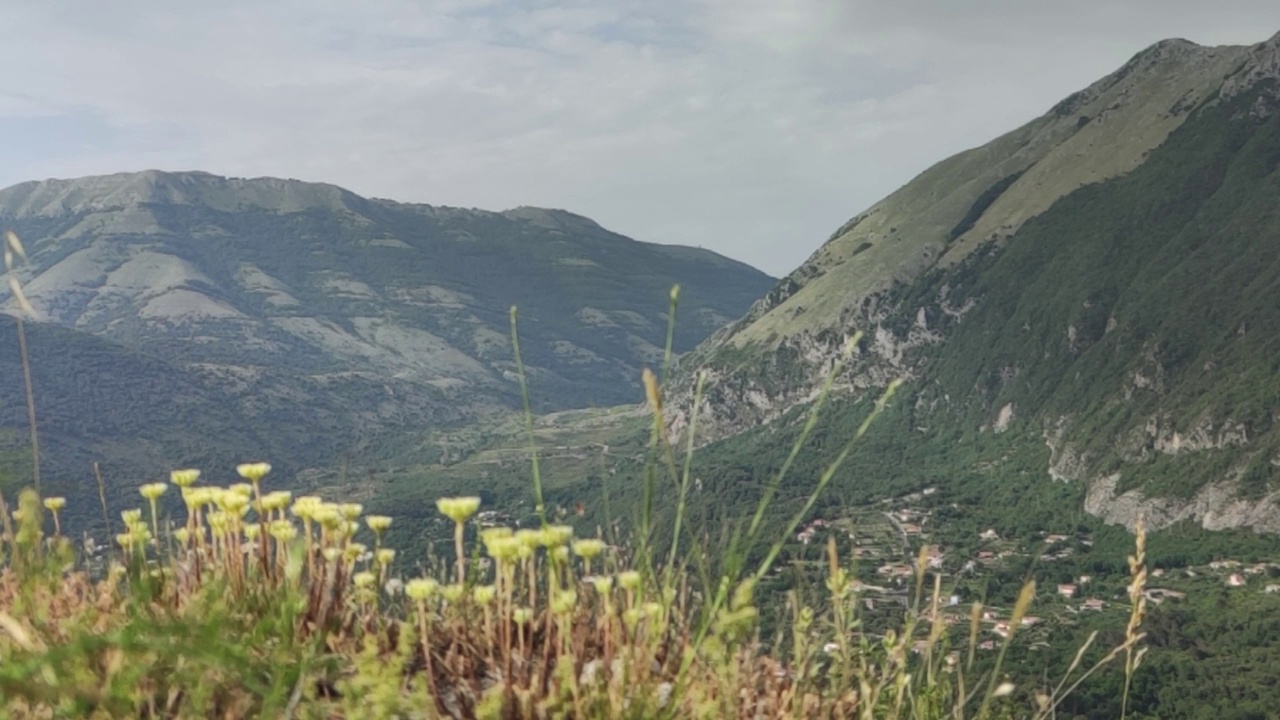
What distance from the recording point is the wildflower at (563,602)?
318 centimetres

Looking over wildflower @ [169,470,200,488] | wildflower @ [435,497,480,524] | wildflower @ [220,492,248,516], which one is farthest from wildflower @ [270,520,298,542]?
wildflower @ [435,497,480,524]

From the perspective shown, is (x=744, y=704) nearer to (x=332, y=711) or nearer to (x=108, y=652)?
(x=332, y=711)

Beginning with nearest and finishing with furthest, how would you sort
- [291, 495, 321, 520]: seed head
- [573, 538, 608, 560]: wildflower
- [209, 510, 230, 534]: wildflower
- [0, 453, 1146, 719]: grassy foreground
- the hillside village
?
[0, 453, 1146, 719]: grassy foreground
[573, 538, 608, 560]: wildflower
[291, 495, 321, 520]: seed head
[209, 510, 230, 534]: wildflower
the hillside village

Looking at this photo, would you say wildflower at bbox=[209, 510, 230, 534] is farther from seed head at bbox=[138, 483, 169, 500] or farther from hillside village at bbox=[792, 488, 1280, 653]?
hillside village at bbox=[792, 488, 1280, 653]

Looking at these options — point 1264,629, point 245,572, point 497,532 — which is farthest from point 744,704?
point 1264,629

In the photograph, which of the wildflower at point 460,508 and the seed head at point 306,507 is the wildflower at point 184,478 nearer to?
the seed head at point 306,507

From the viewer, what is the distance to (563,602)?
10.4 feet

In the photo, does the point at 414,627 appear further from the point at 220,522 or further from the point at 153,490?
the point at 153,490

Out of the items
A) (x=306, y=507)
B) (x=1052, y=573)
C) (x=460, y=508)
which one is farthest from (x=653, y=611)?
(x=1052, y=573)

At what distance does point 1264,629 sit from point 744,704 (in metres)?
144

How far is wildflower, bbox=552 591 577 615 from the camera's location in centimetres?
318

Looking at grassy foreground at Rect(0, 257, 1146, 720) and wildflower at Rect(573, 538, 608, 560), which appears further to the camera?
wildflower at Rect(573, 538, 608, 560)

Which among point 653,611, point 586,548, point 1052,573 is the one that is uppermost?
point 586,548

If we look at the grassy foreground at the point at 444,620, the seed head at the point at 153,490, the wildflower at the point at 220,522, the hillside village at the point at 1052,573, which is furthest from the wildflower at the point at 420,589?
the hillside village at the point at 1052,573
